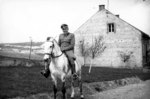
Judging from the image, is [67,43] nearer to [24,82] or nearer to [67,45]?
[67,45]

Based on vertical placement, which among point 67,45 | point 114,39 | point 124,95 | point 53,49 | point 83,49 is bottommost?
point 124,95

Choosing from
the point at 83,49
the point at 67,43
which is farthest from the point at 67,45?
the point at 83,49

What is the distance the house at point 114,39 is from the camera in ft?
116

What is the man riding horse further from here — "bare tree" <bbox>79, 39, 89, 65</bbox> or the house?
the house

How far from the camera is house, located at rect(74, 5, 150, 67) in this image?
3522 centimetres

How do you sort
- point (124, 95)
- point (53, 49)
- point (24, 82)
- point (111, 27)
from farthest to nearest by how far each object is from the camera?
point (111, 27) < point (24, 82) < point (124, 95) < point (53, 49)

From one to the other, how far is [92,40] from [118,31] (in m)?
4.22

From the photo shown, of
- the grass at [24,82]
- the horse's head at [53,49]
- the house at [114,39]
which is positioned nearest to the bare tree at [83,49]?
the house at [114,39]

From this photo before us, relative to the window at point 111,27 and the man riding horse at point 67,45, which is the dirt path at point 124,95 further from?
the window at point 111,27

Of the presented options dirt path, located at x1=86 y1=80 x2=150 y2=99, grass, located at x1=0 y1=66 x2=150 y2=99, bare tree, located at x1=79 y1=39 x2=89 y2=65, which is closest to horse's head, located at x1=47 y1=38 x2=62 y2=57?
grass, located at x1=0 y1=66 x2=150 y2=99

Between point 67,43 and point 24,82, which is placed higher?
point 67,43

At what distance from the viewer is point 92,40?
126ft

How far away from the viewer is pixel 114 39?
122ft

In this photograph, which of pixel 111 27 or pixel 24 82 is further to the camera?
pixel 111 27
